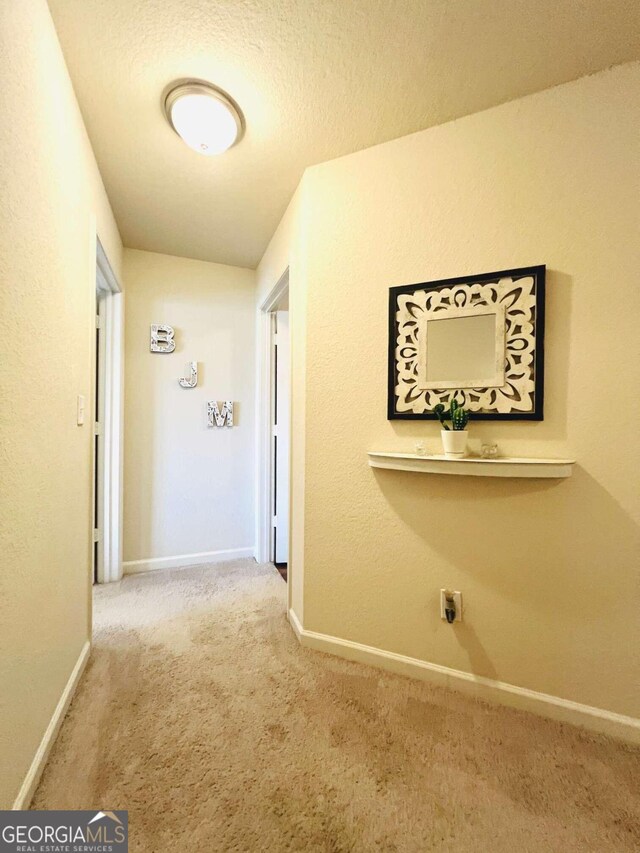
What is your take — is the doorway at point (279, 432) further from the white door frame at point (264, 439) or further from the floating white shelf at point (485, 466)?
the floating white shelf at point (485, 466)

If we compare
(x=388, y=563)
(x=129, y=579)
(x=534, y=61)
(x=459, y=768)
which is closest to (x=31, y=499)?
(x=388, y=563)

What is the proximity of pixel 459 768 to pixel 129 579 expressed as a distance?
2.31 meters

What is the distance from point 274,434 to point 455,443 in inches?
69.0

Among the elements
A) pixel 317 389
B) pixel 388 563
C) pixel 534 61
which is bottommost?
pixel 388 563

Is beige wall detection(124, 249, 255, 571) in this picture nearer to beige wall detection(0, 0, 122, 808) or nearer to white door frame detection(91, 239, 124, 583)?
white door frame detection(91, 239, 124, 583)

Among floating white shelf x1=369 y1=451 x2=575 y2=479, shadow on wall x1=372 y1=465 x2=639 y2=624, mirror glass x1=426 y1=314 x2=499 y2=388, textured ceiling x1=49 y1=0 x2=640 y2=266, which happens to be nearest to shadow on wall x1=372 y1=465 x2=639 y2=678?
shadow on wall x1=372 y1=465 x2=639 y2=624

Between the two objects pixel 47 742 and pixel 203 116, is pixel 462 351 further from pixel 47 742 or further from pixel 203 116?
pixel 47 742

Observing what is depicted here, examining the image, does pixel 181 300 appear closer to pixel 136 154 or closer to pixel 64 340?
pixel 136 154

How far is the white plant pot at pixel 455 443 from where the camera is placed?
4.60 feet

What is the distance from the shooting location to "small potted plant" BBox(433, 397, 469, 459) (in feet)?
4.60

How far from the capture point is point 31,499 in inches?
42.3

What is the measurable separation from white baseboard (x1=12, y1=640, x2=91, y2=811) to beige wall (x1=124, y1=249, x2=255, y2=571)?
1260 millimetres
